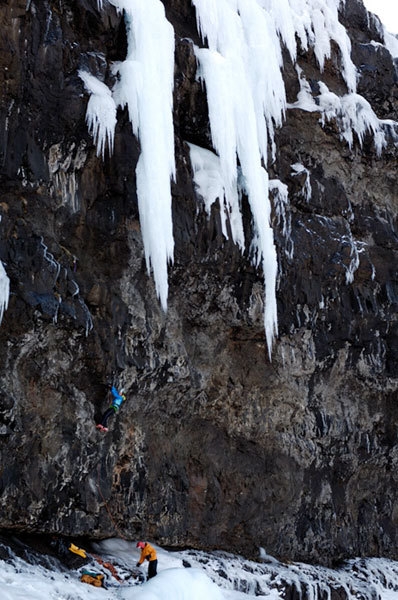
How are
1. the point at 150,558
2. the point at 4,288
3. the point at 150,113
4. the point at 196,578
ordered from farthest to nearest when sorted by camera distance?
1. the point at 150,113
2. the point at 150,558
3. the point at 196,578
4. the point at 4,288

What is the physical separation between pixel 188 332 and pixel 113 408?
6.55ft

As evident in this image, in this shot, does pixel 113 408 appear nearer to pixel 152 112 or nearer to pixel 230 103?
pixel 152 112

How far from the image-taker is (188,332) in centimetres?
1117

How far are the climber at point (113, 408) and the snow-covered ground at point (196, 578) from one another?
1715mm

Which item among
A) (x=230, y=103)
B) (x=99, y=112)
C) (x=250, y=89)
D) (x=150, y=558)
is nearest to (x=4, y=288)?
(x=99, y=112)

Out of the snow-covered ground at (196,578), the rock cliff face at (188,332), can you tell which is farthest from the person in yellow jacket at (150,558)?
the rock cliff face at (188,332)

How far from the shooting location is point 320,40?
43.4ft

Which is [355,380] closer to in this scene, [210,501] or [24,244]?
[210,501]

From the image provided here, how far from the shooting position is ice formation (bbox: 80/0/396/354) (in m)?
9.38

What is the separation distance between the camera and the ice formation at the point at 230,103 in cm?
938

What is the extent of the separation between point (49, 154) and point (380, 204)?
7.24 metres

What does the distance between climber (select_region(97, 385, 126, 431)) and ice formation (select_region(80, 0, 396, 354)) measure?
53.4 inches

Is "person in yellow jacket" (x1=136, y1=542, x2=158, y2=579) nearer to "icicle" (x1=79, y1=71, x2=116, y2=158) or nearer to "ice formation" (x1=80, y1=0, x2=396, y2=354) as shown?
"ice formation" (x1=80, y1=0, x2=396, y2=354)

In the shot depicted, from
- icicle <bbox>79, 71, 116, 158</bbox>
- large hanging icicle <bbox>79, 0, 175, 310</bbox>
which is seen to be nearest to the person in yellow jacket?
large hanging icicle <bbox>79, 0, 175, 310</bbox>
